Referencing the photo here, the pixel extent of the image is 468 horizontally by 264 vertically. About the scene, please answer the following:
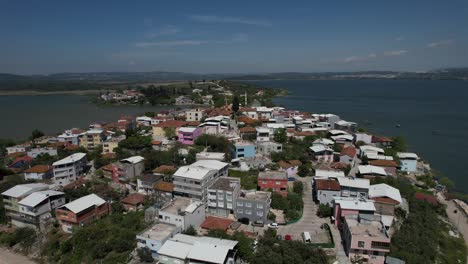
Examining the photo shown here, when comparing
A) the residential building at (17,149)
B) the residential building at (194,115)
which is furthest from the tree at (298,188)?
the residential building at (17,149)

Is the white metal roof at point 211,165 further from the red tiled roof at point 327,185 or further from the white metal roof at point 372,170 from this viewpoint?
the white metal roof at point 372,170

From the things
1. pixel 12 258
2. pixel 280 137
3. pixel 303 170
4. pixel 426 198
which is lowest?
pixel 12 258

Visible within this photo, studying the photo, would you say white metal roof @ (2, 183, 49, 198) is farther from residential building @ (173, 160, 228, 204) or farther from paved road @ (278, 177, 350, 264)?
paved road @ (278, 177, 350, 264)

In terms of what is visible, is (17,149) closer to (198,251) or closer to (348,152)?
(198,251)

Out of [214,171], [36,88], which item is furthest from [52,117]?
[36,88]

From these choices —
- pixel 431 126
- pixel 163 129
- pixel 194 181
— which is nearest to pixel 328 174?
pixel 194 181

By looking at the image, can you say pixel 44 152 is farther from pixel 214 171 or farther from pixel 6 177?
pixel 214 171
